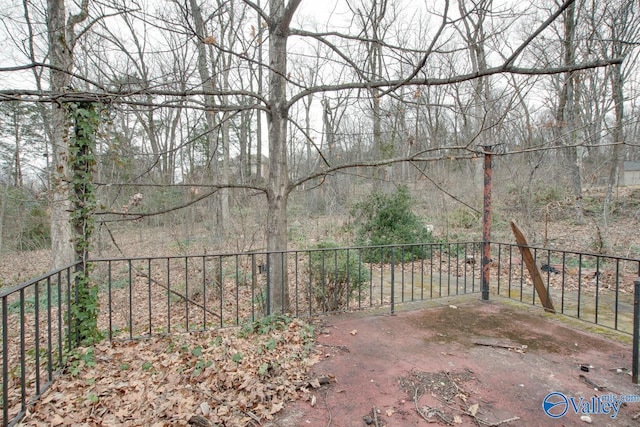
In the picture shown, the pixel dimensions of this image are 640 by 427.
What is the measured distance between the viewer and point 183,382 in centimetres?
263

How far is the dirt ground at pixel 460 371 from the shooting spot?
224 cm

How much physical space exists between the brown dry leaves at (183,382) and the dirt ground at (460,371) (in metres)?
0.23

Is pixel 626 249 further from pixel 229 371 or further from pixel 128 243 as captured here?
pixel 128 243

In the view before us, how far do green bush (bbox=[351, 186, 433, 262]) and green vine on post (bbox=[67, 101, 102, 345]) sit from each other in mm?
6307

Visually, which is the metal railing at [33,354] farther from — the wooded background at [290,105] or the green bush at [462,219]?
the green bush at [462,219]

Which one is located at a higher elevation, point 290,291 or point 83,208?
point 83,208

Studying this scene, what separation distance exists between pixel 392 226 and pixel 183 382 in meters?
7.03

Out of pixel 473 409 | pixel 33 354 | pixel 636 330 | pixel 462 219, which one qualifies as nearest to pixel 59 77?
pixel 33 354

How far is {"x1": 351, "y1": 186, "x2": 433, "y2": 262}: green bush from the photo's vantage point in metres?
8.70

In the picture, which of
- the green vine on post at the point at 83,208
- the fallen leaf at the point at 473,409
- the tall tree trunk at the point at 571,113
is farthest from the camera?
the tall tree trunk at the point at 571,113

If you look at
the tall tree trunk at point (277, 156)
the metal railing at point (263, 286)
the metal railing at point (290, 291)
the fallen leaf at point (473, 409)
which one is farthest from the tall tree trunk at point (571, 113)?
the fallen leaf at point (473, 409)

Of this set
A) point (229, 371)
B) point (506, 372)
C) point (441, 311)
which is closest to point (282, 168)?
point (229, 371)

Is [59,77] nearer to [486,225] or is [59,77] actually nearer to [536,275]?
[486,225]

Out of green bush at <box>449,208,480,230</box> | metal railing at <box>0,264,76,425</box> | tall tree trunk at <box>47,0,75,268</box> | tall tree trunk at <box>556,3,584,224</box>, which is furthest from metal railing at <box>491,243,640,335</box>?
tall tree trunk at <box>47,0,75,268</box>
